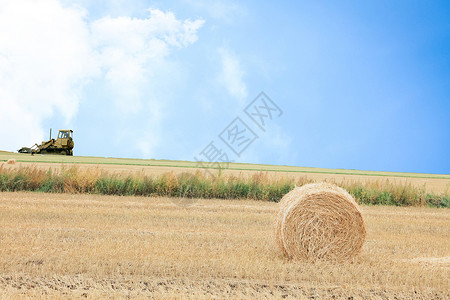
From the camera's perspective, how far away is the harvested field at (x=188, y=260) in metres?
5.75

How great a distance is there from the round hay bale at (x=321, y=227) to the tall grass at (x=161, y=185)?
29.3 feet

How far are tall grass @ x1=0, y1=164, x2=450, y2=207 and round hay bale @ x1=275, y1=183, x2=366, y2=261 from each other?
29.3 feet

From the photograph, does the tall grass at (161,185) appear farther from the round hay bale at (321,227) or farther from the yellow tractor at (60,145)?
the yellow tractor at (60,145)

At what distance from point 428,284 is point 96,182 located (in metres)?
12.9

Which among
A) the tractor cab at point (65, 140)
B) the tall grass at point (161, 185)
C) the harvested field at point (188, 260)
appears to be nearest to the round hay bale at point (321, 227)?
the harvested field at point (188, 260)

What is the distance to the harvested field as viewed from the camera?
5.75 m

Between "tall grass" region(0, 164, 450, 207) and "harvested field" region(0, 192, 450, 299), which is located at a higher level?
"tall grass" region(0, 164, 450, 207)

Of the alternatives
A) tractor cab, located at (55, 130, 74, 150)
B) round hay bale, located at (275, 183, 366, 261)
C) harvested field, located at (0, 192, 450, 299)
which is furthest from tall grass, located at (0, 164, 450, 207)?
tractor cab, located at (55, 130, 74, 150)

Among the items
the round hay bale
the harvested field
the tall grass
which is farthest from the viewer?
the tall grass

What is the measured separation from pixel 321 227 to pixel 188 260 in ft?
7.42

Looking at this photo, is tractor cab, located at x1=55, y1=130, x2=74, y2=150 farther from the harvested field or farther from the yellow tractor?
the harvested field

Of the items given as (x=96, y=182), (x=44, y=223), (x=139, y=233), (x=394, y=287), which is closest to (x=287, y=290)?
(x=394, y=287)

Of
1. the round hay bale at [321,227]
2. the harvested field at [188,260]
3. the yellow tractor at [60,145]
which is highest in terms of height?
the yellow tractor at [60,145]

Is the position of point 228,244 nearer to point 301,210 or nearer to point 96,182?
point 301,210
